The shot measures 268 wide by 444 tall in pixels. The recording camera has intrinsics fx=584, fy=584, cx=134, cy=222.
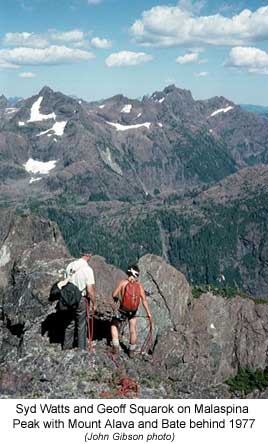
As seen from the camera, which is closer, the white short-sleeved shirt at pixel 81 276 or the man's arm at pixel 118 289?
→ the white short-sleeved shirt at pixel 81 276

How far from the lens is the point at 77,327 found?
2459 centimetres

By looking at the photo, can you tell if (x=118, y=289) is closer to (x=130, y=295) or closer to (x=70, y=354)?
(x=130, y=295)

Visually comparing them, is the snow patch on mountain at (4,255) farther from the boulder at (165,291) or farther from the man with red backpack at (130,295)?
the man with red backpack at (130,295)

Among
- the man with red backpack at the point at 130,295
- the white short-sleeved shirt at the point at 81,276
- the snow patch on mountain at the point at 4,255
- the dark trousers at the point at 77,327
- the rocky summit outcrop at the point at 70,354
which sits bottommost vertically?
the snow patch on mountain at the point at 4,255

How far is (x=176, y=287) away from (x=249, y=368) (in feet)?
50.1

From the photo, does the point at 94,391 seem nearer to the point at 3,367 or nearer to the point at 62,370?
the point at 62,370

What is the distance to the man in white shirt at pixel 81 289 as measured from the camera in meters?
23.9

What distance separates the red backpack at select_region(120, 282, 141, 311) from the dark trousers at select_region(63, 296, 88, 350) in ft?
5.60

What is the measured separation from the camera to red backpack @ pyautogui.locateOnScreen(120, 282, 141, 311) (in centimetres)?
2403

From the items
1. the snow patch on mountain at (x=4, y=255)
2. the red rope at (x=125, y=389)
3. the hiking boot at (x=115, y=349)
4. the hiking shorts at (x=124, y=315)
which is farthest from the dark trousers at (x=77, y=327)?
the snow patch on mountain at (x=4, y=255)

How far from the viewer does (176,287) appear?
75.4 m
